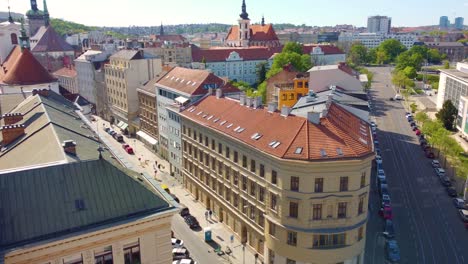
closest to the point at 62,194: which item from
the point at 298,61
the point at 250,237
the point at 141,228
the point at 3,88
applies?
the point at 141,228

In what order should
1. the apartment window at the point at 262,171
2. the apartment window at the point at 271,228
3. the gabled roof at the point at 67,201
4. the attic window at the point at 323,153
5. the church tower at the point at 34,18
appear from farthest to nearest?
the church tower at the point at 34,18
the apartment window at the point at 262,171
the apartment window at the point at 271,228
the attic window at the point at 323,153
the gabled roof at the point at 67,201

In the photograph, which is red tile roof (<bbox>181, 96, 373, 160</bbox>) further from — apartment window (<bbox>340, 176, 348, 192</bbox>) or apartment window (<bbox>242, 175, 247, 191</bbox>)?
apartment window (<bbox>242, 175, 247, 191</bbox>)

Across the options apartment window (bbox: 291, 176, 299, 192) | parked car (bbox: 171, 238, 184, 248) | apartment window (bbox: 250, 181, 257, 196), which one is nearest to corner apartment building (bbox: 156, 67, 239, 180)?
parked car (bbox: 171, 238, 184, 248)

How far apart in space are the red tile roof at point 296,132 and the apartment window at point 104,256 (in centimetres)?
2028

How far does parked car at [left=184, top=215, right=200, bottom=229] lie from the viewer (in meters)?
54.8

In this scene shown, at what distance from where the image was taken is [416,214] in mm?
56844

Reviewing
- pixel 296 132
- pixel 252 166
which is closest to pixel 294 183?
pixel 296 132

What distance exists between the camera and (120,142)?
95875 mm

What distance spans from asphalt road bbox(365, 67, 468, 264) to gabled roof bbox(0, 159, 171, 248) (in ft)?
103

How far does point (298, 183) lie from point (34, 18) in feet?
559

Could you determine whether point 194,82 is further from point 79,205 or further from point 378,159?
point 79,205

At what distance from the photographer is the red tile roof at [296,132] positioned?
3984 centimetres

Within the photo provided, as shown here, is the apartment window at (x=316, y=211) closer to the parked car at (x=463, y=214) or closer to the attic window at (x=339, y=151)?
the attic window at (x=339, y=151)

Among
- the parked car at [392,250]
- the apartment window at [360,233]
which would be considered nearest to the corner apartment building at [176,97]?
the apartment window at [360,233]
